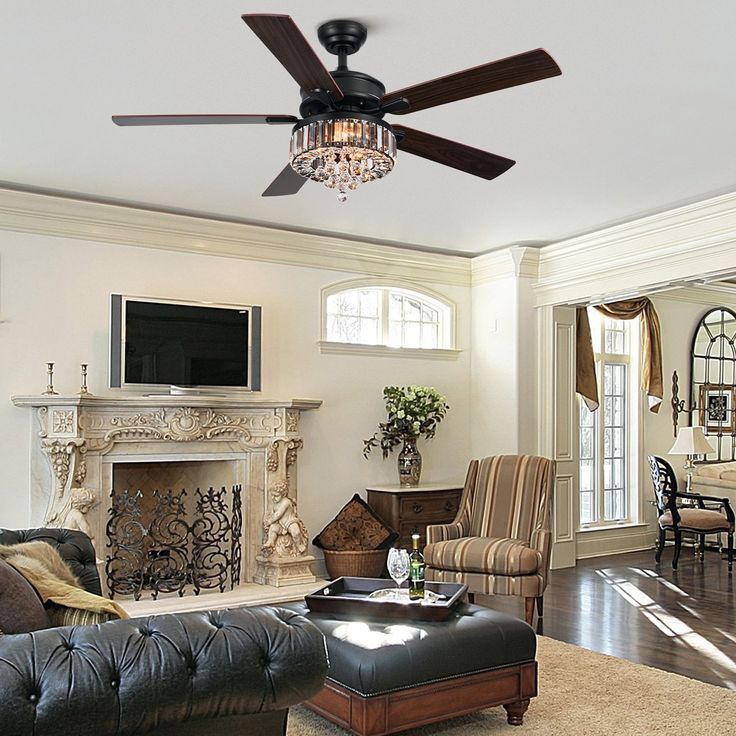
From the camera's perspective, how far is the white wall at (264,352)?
5426mm

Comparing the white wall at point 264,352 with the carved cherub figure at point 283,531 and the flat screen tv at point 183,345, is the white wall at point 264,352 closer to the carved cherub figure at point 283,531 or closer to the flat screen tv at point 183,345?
the flat screen tv at point 183,345

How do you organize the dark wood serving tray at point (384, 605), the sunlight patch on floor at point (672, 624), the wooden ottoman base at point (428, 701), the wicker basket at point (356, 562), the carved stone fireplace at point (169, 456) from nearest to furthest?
the wooden ottoman base at point (428, 701)
the dark wood serving tray at point (384, 605)
the sunlight patch on floor at point (672, 624)
the carved stone fireplace at point (169, 456)
the wicker basket at point (356, 562)

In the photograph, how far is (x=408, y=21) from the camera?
3133 millimetres

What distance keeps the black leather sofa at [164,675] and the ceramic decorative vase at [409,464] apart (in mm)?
4497

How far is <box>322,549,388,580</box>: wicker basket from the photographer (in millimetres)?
6227

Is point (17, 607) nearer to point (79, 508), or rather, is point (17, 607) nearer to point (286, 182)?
point (286, 182)

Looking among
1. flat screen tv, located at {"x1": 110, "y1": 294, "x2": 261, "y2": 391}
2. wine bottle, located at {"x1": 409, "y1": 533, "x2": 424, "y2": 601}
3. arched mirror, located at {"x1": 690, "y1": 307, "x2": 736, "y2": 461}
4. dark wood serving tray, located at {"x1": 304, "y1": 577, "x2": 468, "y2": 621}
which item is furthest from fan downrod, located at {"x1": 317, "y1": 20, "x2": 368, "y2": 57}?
arched mirror, located at {"x1": 690, "y1": 307, "x2": 736, "y2": 461}

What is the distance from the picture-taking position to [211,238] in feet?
20.2

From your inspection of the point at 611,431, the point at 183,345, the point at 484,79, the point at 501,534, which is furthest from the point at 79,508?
the point at 611,431

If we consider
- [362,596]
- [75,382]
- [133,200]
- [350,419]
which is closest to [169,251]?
[133,200]

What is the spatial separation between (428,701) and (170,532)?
2914 mm

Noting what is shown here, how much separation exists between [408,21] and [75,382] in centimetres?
357

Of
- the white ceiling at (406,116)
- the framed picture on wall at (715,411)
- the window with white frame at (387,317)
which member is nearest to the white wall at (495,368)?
the window with white frame at (387,317)

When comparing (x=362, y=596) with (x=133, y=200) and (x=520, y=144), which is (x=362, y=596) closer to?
(x=520, y=144)
